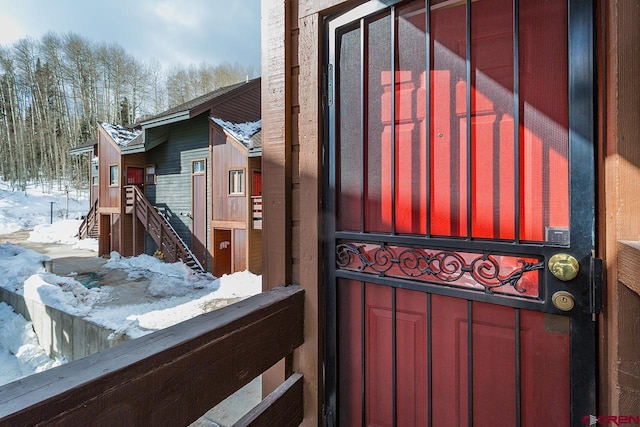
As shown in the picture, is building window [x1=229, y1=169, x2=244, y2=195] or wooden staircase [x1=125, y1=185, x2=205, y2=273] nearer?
building window [x1=229, y1=169, x2=244, y2=195]

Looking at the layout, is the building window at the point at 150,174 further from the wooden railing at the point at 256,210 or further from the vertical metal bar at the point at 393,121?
the vertical metal bar at the point at 393,121

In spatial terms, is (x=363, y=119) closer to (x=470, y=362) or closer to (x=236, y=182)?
(x=470, y=362)

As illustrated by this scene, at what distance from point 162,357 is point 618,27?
135 centimetres

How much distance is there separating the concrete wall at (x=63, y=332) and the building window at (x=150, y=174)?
4.92 m

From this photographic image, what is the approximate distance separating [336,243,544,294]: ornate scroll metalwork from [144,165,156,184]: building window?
10.7 meters

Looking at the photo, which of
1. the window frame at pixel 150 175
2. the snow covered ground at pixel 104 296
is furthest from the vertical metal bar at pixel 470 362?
the window frame at pixel 150 175

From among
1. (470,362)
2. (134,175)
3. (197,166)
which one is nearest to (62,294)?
(197,166)

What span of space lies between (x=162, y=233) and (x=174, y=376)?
9.36 m

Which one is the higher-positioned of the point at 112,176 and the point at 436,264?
the point at 112,176

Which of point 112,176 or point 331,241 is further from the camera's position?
point 112,176

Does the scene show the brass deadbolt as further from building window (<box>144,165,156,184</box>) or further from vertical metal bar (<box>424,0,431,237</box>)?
building window (<box>144,165,156,184</box>)

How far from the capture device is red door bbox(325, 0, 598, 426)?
88cm

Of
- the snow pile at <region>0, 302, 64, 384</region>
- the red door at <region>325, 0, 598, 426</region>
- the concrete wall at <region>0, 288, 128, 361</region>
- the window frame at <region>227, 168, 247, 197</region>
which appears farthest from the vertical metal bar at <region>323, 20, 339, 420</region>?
the window frame at <region>227, 168, 247, 197</region>
